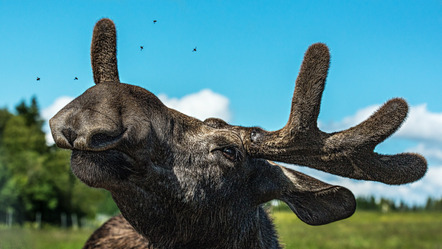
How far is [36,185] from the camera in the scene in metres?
76.2

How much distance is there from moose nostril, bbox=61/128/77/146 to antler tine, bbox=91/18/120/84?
5.74ft

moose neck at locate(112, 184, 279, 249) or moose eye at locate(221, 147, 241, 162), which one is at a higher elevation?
moose eye at locate(221, 147, 241, 162)

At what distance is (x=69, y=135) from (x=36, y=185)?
78.3m

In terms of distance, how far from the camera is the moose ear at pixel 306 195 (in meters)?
4.59

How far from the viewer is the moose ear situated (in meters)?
4.59

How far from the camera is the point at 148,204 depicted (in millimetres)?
3832

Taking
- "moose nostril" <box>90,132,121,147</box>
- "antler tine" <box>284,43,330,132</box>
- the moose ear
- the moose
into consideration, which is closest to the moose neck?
the moose

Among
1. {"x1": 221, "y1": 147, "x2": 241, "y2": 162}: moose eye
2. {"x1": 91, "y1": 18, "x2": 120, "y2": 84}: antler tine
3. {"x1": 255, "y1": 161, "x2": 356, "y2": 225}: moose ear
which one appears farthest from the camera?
{"x1": 91, "y1": 18, "x2": 120, "y2": 84}: antler tine

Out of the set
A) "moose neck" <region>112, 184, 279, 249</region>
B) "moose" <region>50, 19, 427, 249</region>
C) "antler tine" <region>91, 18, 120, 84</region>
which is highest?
"antler tine" <region>91, 18, 120, 84</region>

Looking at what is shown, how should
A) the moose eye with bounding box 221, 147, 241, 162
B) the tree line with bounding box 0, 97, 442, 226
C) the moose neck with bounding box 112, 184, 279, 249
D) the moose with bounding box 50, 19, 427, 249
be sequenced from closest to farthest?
1. the moose with bounding box 50, 19, 427, 249
2. the moose neck with bounding box 112, 184, 279, 249
3. the moose eye with bounding box 221, 147, 241, 162
4. the tree line with bounding box 0, 97, 442, 226

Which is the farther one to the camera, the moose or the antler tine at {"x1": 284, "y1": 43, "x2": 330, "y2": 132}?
the antler tine at {"x1": 284, "y1": 43, "x2": 330, "y2": 132}

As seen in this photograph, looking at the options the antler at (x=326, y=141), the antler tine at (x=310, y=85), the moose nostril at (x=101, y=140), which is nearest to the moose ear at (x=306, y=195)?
the antler at (x=326, y=141)

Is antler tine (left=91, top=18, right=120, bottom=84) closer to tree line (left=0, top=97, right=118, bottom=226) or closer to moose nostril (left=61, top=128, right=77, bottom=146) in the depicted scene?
moose nostril (left=61, top=128, right=77, bottom=146)

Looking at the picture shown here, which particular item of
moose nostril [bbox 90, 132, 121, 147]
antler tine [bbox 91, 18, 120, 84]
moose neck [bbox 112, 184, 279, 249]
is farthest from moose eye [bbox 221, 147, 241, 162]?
antler tine [bbox 91, 18, 120, 84]
